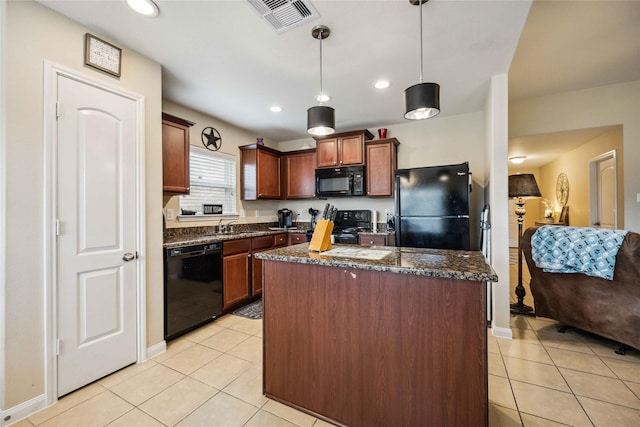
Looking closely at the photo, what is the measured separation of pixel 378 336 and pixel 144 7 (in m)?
2.45

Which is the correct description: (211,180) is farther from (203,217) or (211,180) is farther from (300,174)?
(300,174)

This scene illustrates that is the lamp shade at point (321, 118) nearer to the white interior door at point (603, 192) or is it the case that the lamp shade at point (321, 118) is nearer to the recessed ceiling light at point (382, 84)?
the recessed ceiling light at point (382, 84)

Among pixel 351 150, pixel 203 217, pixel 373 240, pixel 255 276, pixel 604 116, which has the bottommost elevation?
pixel 255 276

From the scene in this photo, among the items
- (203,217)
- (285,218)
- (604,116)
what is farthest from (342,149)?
(604,116)

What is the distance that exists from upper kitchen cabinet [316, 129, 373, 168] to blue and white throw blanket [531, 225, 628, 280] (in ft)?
7.64

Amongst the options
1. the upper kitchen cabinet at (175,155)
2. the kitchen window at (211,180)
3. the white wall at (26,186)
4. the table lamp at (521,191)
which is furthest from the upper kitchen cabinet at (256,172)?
the table lamp at (521,191)

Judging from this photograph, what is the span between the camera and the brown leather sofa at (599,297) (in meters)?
2.05

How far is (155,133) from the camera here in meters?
2.29

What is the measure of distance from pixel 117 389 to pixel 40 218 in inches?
49.1

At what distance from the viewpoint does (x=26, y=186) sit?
161 centimetres

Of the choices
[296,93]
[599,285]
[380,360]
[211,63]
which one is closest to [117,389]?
[380,360]

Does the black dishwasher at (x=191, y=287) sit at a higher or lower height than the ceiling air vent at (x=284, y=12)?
lower

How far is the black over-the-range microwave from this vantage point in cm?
400

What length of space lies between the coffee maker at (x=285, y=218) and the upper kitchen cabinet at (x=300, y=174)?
11.6 inches
